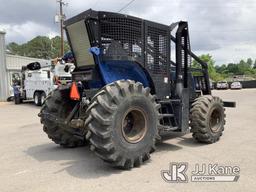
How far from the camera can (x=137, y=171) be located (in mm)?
5219

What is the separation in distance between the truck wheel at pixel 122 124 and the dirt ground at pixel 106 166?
0.29 m

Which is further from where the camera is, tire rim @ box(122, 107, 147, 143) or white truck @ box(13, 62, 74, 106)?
white truck @ box(13, 62, 74, 106)

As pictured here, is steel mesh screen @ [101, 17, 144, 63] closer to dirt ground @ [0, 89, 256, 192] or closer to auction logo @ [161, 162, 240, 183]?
dirt ground @ [0, 89, 256, 192]

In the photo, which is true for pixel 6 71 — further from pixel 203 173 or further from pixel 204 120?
pixel 203 173

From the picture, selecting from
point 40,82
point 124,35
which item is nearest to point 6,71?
point 40,82

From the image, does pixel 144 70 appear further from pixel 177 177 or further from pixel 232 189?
pixel 232 189

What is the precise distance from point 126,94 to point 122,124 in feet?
1.68

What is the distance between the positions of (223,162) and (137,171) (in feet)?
5.29

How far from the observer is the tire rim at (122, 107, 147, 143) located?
5570 millimetres

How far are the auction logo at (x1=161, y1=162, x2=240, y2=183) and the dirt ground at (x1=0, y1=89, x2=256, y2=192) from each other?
0.10 metres

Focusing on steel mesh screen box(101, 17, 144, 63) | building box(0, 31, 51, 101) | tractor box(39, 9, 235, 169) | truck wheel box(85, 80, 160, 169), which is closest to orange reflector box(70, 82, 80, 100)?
tractor box(39, 9, 235, 169)

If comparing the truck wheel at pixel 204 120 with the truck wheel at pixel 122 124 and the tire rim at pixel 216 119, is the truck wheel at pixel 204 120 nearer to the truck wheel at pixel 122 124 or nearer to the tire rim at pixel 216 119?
the tire rim at pixel 216 119

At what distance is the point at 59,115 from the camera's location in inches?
269

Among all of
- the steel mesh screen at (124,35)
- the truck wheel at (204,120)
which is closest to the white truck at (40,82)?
the truck wheel at (204,120)
